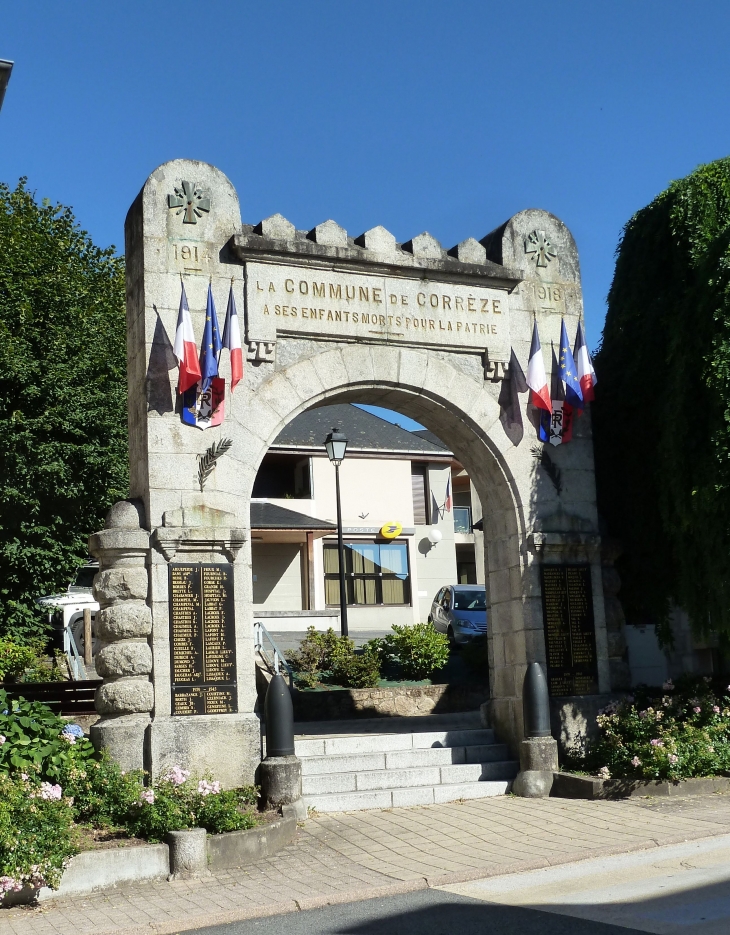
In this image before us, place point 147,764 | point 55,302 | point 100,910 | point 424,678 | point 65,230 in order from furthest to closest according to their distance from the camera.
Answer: point 65,230, point 55,302, point 424,678, point 147,764, point 100,910

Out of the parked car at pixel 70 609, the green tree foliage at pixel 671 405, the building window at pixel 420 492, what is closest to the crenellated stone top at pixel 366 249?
the green tree foliage at pixel 671 405

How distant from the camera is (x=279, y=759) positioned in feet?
30.1

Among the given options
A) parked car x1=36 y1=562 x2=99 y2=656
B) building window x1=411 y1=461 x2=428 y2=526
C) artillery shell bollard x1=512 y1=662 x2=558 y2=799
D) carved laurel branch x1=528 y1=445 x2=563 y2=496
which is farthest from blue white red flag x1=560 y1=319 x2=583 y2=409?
building window x1=411 y1=461 x2=428 y2=526

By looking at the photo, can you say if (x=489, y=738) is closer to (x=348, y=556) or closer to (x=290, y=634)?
(x=290, y=634)

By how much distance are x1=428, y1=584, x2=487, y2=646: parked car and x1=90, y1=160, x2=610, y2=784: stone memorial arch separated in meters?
8.71

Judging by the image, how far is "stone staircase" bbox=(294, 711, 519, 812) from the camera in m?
9.78

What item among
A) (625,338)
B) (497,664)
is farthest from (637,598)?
(625,338)

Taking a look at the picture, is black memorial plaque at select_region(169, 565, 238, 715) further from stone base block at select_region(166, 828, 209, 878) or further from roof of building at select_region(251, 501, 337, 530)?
roof of building at select_region(251, 501, 337, 530)

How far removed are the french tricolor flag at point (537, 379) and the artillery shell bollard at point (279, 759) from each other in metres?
4.12

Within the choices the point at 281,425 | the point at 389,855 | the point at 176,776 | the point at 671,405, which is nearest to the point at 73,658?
the point at 281,425

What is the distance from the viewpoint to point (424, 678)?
1570 cm

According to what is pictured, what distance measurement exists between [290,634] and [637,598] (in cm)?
1368

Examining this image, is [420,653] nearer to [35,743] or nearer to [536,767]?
[536,767]

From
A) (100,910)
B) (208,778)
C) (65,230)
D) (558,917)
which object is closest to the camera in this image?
(558,917)
